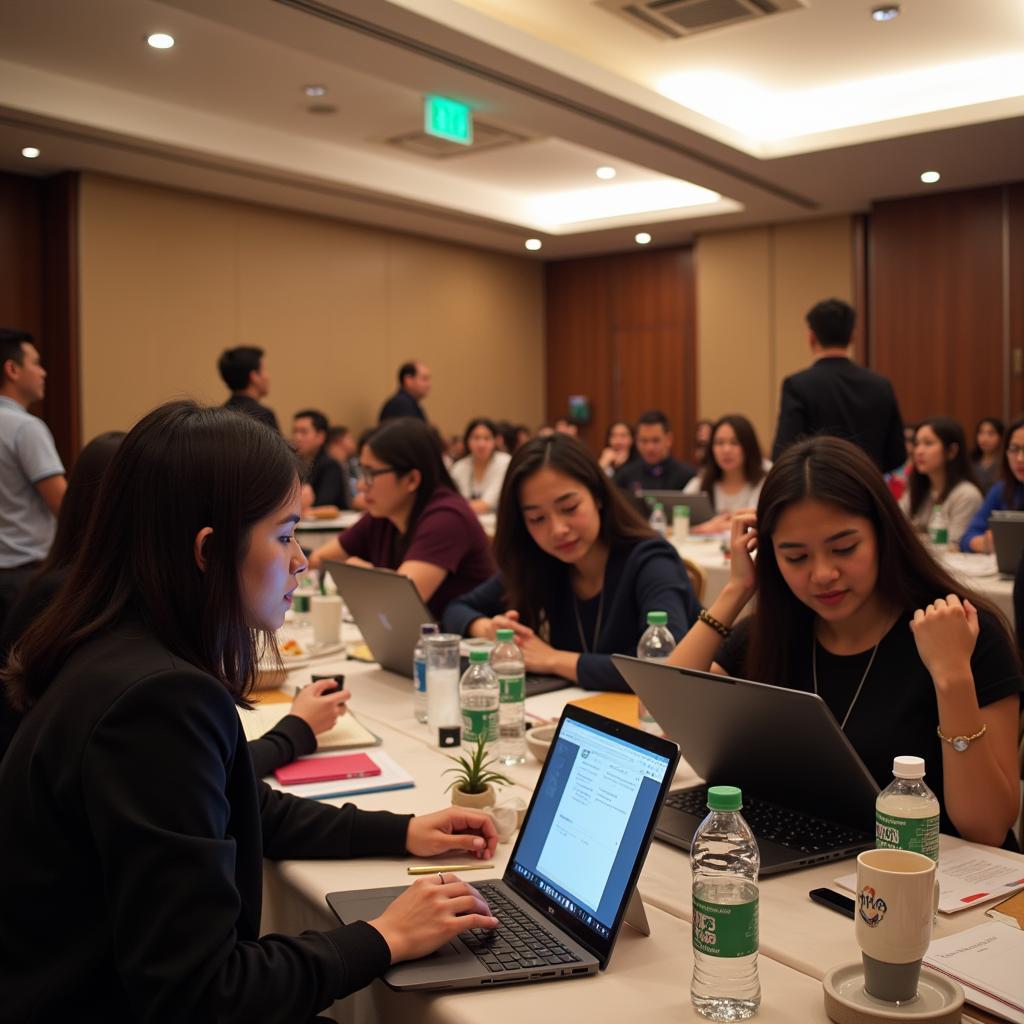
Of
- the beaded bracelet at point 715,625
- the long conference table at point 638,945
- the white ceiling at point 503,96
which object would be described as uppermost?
the white ceiling at point 503,96

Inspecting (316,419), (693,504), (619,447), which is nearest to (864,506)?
(693,504)

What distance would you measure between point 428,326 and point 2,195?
3.98 metres

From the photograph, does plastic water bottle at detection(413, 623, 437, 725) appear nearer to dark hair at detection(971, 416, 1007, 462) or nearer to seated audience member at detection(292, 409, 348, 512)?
seated audience member at detection(292, 409, 348, 512)

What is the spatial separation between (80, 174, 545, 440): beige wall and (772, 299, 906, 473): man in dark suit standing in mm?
3602

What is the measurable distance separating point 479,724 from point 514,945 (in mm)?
844

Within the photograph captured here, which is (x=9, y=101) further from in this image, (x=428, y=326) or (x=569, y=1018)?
(x=569, y=1018)

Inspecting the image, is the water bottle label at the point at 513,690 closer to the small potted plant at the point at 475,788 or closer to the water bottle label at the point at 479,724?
the water bottle label at the point at 479,724

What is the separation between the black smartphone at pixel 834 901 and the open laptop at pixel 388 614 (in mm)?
1225

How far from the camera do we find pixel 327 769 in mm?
2068

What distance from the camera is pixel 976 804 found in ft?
5.54

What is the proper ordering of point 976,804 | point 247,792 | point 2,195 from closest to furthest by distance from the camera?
point 247,792
point 976,804
point 2,195

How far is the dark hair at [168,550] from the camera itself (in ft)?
4.20

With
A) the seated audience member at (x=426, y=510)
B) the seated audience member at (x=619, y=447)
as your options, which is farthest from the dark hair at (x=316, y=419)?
the seated audience member at (x=426, y=510)

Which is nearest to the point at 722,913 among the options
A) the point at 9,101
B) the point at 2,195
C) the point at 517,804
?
the point at 517,804
